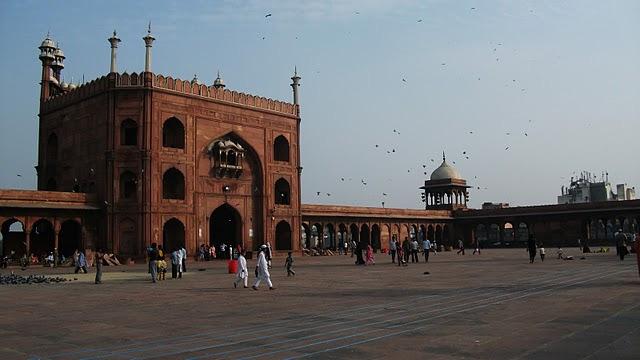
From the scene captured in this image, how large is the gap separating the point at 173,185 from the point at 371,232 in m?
22.5

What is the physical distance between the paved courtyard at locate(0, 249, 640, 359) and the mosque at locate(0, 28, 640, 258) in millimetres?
18227

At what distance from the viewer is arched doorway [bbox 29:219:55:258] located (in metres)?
33.6

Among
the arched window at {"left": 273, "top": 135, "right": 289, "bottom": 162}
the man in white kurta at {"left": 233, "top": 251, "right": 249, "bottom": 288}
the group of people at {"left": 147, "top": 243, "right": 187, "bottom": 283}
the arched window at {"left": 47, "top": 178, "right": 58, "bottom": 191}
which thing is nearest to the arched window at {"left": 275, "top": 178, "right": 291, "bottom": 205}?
the arched window at {"left": 273, "top": 135, "right": 289, "bottom": 162}

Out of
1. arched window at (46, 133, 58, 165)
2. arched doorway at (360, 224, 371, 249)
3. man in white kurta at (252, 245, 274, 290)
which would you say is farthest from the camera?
arched doorway at (360, 224, 371, 249)

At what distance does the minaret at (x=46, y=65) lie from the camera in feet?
128

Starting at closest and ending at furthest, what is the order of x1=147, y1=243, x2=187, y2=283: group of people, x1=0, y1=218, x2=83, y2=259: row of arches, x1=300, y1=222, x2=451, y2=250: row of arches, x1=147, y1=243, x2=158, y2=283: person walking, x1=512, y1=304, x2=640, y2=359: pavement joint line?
1. x1=512, y1=304, x2=640, y2=359: pavement joint line
2. x1=147, y1=243, x2=158, y2=283: person walking
3. x1=147, y1=243, x2=187, y2=283: group of people
4. x1=0, y1=218, x2=83, y2=259: row of arches
5. x1=300, y1=222, x2=451, y2=250: row of arches

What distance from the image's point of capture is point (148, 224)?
3225 cm

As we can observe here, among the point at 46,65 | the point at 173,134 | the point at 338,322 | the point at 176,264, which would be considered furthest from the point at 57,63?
the point at 338,322

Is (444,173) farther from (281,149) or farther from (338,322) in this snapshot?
(338,322)

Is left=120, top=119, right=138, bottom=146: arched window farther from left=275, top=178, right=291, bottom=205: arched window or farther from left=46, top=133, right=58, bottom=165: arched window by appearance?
left=275, top=178, right=291, bottom=205: arched window

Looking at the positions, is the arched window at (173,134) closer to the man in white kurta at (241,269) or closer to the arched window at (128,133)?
the arched window at (128,133)

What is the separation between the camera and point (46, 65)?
1549 inches

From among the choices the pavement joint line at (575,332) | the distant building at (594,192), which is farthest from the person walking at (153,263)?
the distant building at (594,192)

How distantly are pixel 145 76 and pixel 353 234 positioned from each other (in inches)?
981
